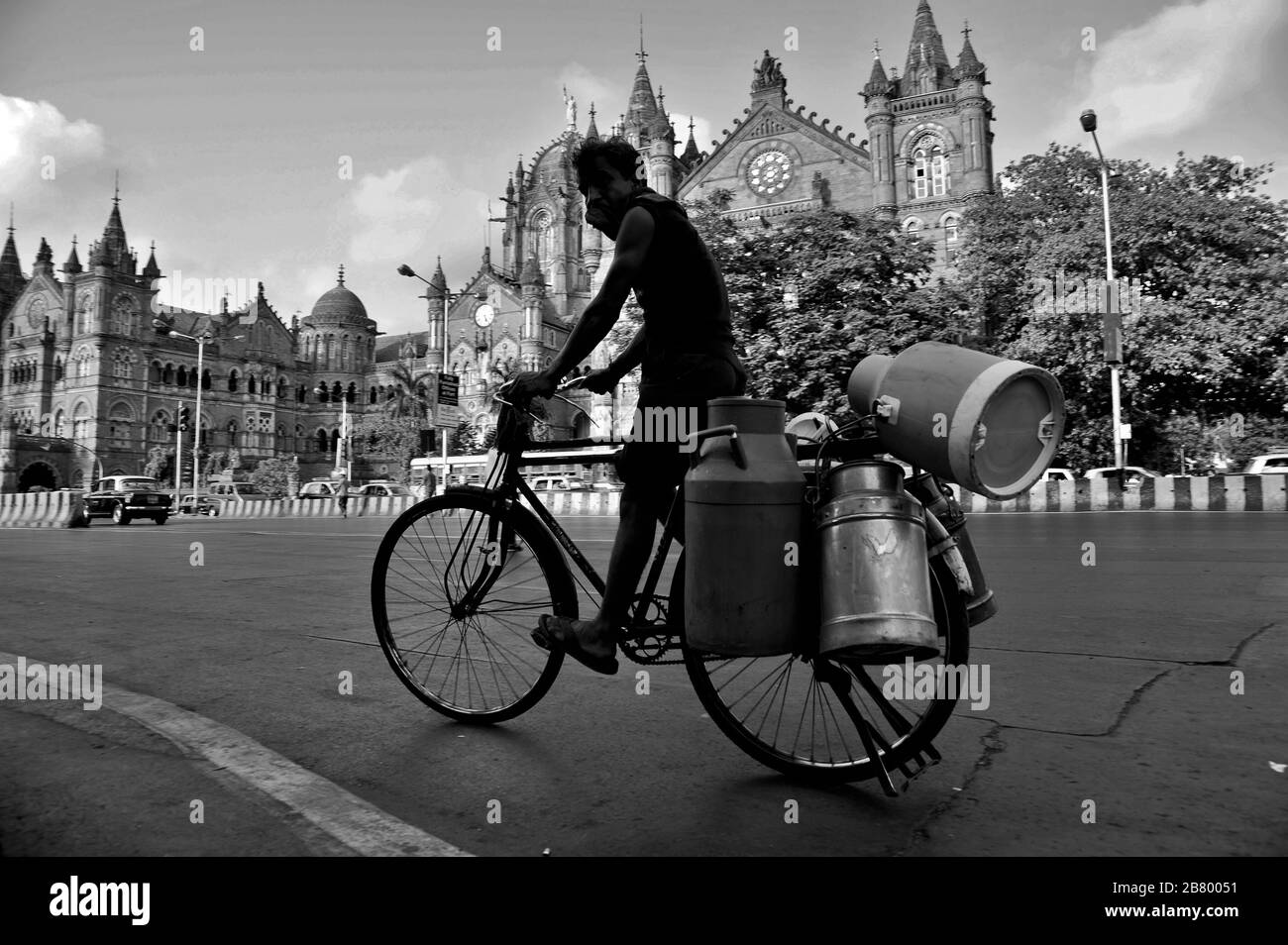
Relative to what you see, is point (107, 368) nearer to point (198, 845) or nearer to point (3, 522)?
point (3, 522)

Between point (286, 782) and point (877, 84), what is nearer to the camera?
point (286, 782)

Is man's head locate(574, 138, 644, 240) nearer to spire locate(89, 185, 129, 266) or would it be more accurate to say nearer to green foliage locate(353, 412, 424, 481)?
green foliage locate(353, 412, 424, 481)

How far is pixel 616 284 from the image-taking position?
263 centimetres

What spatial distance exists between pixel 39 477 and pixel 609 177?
72858 millimetres

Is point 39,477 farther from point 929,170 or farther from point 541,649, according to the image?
point 541,649

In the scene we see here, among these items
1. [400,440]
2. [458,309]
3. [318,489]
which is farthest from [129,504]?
[458,309]

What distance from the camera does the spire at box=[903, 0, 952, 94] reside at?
48.3 m

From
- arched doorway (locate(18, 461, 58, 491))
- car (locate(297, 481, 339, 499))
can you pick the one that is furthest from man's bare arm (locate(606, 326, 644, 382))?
arched doorway (locate(18, 461, 58, 491))

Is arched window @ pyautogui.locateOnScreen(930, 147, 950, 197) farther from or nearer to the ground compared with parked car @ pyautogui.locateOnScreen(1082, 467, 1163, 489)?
farther from the ground

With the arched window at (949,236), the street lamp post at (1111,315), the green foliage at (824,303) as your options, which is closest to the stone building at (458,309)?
the arched window at (949,236)

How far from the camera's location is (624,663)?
4.26 meters

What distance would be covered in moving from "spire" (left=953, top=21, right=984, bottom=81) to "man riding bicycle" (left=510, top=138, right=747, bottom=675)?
50.7 m
